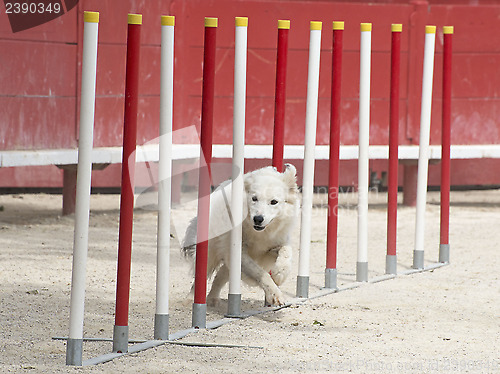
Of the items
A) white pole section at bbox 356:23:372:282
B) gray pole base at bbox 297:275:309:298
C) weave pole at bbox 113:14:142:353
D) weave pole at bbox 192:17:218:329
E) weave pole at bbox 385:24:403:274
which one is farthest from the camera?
weave pole at bbox 385:24:403:274

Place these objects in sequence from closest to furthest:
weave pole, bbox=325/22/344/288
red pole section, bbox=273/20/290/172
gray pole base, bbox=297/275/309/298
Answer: red pole section, bbox=273/20/290/172
gray pole base, bbox=297/275/309/298
weave pole, bbox=325/22/344/288

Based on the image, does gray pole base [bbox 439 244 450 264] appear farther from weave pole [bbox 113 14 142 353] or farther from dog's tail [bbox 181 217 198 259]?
weave pole [bbox 113 14 142 353]

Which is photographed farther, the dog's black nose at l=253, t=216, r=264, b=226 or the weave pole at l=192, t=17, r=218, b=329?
the dog's black nose at l=253, t=216, r=264, b=226

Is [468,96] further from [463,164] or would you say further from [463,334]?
[463,334]

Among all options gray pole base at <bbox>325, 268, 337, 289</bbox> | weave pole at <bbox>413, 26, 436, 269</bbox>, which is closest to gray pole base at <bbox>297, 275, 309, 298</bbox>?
gray pole base at <bbox>325, 268, 337, 289</bbox>

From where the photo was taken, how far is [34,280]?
564 centimetres

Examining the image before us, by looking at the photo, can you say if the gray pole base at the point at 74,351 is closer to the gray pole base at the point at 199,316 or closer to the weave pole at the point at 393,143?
the gray pole base at the point at 199,316

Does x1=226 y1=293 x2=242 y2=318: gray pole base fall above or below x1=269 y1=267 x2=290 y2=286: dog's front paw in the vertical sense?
below

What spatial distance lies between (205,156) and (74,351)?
4.21 ft

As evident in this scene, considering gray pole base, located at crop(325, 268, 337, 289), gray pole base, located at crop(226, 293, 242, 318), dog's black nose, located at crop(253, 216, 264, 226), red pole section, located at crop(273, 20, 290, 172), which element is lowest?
gray pole base, located at crop(226, 293, 242, 318)

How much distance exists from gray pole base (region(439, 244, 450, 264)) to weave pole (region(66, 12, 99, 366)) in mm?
3724

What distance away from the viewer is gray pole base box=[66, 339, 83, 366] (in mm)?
3715

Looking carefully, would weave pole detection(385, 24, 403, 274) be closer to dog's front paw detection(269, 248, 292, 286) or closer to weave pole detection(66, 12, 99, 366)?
dog's front paw detection(269, 248, 292, 286)

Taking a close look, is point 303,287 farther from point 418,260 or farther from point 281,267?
point 418,260
